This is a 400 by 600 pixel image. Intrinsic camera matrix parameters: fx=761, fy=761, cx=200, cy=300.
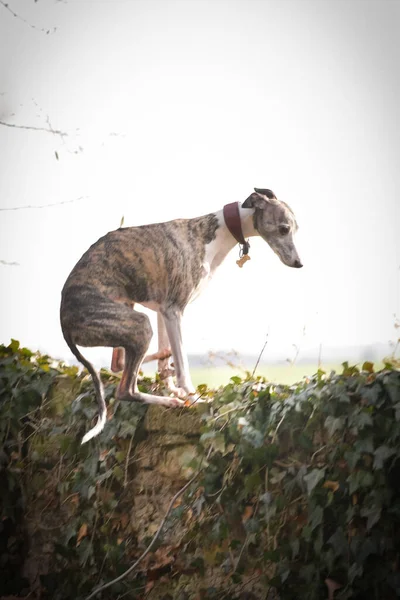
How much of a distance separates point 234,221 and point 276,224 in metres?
0.25

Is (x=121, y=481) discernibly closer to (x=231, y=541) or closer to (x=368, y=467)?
(x=231, y=541)

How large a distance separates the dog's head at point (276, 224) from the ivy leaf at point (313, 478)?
3.82 ft

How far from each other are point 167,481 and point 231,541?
0.56 metres

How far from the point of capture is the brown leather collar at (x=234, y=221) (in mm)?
4273

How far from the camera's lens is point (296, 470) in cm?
359

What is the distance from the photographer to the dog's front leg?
4156 mm

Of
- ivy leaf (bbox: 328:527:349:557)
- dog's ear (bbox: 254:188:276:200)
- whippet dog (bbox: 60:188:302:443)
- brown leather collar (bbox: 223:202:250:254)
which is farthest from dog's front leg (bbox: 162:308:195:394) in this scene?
ivy leaf (bbox: 328:527:349:557)

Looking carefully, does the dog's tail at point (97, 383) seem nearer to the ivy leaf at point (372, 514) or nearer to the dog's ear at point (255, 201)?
the dog's ear at point (255, 201)

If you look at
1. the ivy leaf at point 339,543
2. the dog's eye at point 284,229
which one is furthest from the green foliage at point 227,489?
the dog's eye at point 284,229

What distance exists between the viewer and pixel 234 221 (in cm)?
427

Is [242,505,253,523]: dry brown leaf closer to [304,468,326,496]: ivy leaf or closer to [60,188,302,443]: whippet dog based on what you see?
[304,468,326,496]: ivy leaf

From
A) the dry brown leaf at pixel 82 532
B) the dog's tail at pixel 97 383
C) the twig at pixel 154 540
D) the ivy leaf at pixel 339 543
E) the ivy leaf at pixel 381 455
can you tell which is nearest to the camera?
the ivy leaf at pixel 381 455

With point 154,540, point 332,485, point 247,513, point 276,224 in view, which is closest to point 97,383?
point 154,540

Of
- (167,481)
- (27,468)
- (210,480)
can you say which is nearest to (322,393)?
(210,480)
